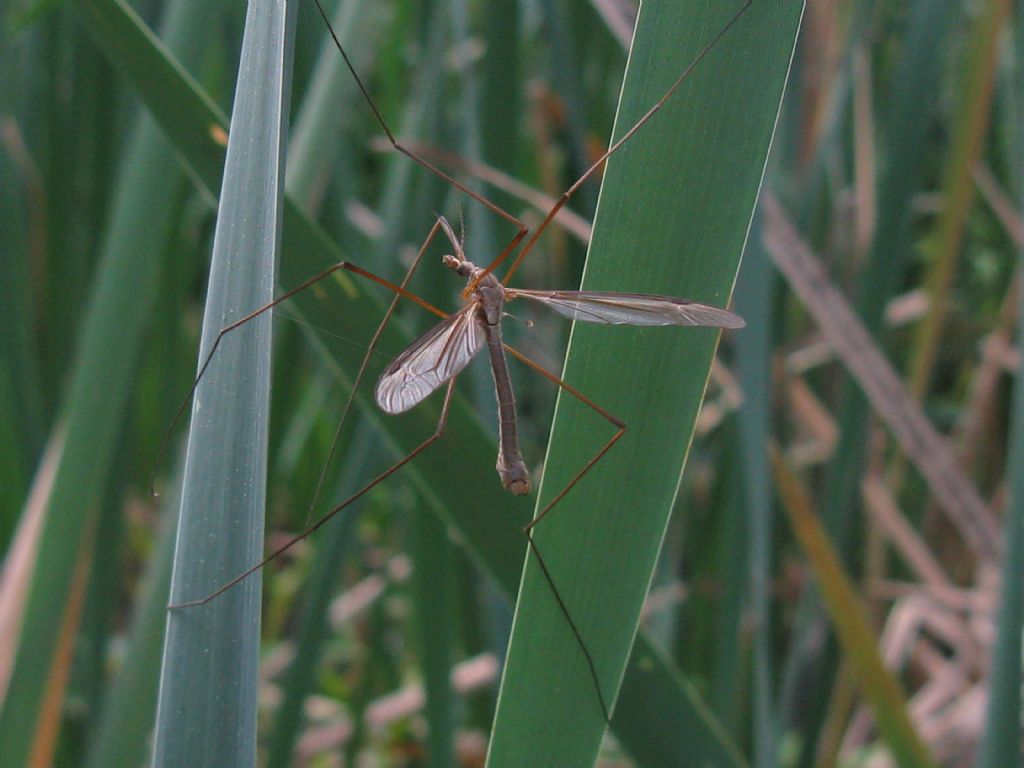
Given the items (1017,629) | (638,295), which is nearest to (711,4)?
(638,295)

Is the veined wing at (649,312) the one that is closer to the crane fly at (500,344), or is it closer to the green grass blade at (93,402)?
the crane fly at (500,344)

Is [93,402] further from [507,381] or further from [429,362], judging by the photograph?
[507,381]

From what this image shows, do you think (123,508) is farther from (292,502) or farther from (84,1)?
(84,1)

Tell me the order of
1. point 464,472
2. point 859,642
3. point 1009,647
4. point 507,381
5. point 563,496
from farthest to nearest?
point 859,642 → point 507,381 → point 1009,647 → point 464,472 → point 563,496

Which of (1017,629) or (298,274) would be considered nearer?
(298,274)

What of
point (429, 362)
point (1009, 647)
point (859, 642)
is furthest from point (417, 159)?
point (859, 642)

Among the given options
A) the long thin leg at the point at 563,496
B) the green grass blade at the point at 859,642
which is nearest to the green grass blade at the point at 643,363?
the long thin leg at the point at 563,496
